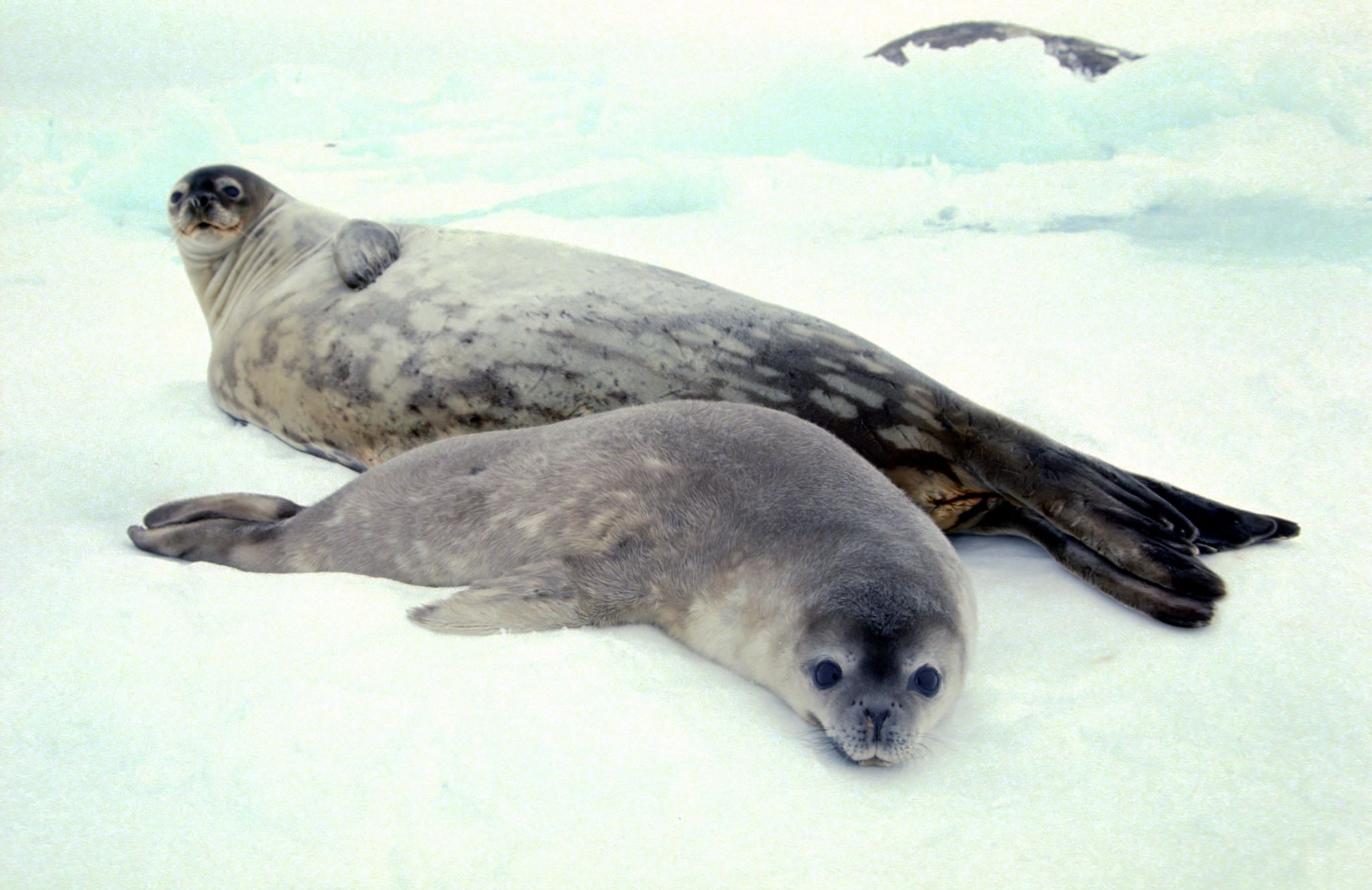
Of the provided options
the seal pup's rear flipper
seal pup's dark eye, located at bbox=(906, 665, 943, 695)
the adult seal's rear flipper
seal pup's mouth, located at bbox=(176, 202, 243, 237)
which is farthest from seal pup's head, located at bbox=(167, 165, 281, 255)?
seal pup's dark eye, located at bbox=(906, 665, 943, 695)

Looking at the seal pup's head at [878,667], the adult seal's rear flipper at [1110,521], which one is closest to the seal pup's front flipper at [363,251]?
the adult seal's rear flipper at [1110,521]

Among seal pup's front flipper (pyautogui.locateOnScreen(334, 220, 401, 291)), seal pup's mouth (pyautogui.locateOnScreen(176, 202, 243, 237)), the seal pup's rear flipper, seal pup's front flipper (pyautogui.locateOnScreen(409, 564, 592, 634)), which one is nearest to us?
seal pup's front flipper (pyautogui.locateOnScreen(409, 564, 592, 634))

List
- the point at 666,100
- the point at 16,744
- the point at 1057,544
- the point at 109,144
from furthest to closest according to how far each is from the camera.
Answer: the point at 666,100 < the point at 109,144 < the point at 1057,544 < the point at 16,744

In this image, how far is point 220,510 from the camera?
6.40ft

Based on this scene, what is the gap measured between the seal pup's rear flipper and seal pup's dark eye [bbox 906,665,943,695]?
1.33 meters

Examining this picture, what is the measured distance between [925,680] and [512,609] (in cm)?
62

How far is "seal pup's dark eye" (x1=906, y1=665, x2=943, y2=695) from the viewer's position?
4.24ft

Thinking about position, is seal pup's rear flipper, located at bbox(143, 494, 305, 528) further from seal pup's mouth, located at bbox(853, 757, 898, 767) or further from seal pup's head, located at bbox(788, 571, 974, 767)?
seal pup's mouth, located at bbox(853, 757, 898, 767)

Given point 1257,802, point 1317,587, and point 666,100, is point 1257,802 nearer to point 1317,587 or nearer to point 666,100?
point 1317,587

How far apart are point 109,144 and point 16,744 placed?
7428 millimetres

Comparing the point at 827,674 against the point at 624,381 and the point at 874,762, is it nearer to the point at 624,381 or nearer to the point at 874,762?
the point at 874,762

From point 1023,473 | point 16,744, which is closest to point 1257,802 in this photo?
point 1023,473

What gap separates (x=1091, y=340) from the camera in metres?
3.57

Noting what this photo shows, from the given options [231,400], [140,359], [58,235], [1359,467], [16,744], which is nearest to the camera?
[16,744]
